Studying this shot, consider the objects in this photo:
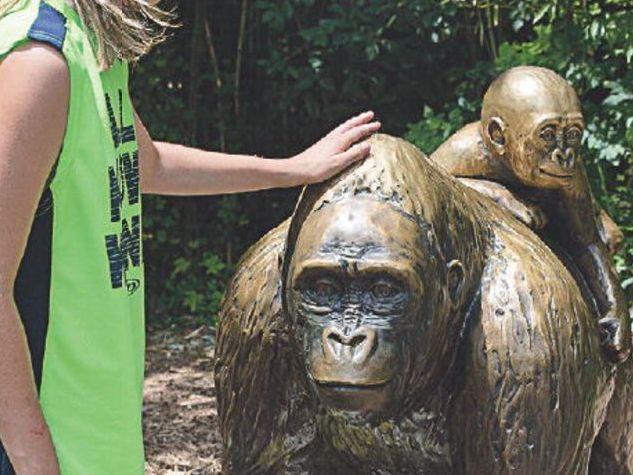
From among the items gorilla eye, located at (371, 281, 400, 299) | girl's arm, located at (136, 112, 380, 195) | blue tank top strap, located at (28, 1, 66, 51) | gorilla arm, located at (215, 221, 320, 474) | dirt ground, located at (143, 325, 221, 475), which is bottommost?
dirt ground, located at (143, 325, 221, 475)

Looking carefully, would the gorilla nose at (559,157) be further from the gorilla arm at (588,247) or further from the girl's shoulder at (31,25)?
the girl's shoulder at (31,25)

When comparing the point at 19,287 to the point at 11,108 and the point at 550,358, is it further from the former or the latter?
the point at 550,358

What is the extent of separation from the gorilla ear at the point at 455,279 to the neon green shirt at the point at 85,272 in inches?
21.4

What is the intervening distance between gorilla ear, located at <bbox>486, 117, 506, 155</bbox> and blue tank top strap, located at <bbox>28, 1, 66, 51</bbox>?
1195 mm

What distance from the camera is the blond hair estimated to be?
1.58 metres

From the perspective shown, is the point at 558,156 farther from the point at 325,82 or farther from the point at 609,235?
the point at 325,82

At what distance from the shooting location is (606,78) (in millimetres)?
5102

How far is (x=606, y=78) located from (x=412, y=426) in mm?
3276

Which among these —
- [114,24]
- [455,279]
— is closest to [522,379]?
[455,279]

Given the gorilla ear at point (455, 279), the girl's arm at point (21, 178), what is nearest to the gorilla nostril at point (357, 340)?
the gorilla ear at point (455, 279)

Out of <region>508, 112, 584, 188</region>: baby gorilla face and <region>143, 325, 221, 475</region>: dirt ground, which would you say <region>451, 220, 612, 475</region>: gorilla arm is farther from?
<region>143, 325, 221, 475</region>: dirt ground

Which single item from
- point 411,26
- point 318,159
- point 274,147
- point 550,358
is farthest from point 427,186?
point 274,147

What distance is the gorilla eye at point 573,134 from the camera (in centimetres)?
247

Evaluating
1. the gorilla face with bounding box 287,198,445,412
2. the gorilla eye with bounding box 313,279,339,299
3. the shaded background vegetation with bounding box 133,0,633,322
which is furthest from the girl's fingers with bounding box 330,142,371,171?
the shaded background vegetation with bounding box 133,0,633,322
